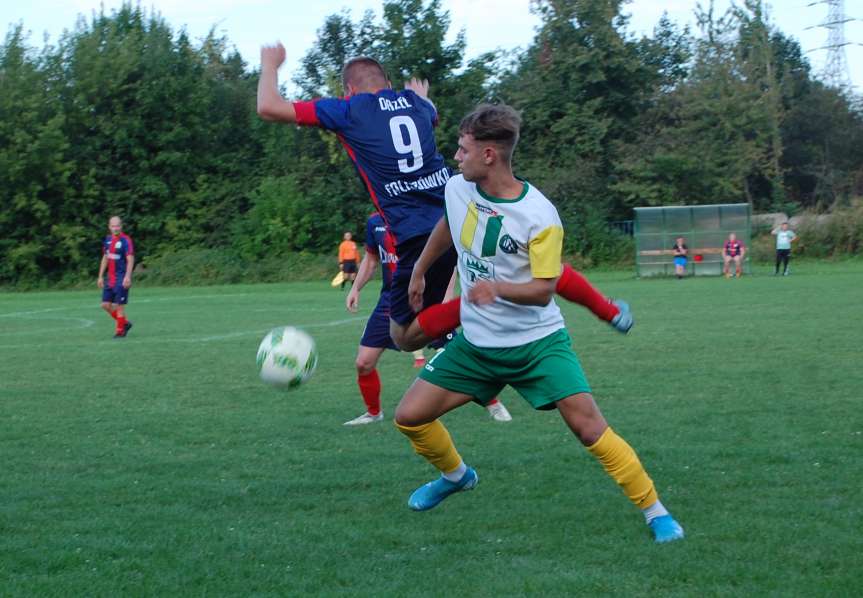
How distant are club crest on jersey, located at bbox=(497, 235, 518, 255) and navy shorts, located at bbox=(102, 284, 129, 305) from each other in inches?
484

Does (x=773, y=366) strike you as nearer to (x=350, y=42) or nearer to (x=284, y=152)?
(x=284, y=152)

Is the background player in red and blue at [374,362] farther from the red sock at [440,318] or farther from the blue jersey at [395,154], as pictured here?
the red sock at [440,318]

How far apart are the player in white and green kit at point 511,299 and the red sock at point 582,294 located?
17cm

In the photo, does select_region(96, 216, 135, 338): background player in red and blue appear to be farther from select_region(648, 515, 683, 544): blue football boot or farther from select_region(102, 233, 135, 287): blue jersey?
select_region(648, 515, 683, 544): blue football boot

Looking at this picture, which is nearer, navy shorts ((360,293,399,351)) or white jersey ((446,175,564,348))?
white jersey ((446,175,564,348))

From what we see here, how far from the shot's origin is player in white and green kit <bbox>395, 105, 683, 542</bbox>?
162 inches

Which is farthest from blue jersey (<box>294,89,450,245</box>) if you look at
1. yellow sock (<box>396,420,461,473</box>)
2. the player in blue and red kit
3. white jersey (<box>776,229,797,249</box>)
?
white jersey (<box>776,229,797,249</box>)

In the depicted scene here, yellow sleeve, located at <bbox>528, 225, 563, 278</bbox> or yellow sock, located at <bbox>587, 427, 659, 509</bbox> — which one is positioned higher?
yellow sleeve, located at <bbox>528, 225, 563, 278</bbox>

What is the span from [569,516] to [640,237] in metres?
28.5

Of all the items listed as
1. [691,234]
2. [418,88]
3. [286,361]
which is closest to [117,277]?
[286,361]

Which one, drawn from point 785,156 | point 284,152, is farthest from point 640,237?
point 785,156

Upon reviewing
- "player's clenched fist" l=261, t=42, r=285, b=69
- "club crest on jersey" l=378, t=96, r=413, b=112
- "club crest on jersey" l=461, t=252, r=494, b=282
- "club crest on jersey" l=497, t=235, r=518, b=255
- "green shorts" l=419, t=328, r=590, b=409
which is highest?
"player's clenched fist" l=261, t=42, r=285, b=69

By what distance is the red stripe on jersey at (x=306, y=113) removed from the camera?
4891 mm

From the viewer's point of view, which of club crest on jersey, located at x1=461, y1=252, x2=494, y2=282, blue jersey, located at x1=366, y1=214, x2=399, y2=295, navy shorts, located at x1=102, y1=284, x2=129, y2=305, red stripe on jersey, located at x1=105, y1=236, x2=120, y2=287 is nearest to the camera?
club crest on jersey, located at x1=461, y1=252, x2=494, y2=282
